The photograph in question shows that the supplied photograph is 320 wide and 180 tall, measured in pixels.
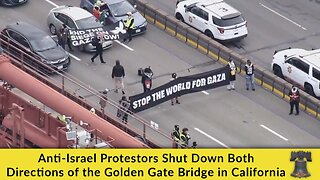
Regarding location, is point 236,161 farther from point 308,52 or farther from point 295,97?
point 308,52

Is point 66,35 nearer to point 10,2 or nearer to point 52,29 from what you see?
point 52,29

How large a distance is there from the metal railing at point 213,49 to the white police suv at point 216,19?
659mm

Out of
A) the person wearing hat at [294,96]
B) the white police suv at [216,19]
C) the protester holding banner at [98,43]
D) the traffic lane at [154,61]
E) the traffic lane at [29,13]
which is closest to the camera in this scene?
the person wearing hat at [294,96]

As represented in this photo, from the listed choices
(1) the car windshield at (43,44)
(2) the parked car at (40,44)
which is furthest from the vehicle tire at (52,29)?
(1) the car windshield at (43,44)

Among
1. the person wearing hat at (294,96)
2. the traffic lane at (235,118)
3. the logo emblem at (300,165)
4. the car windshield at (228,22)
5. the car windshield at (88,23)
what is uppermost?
the logo emblem at (300,165)

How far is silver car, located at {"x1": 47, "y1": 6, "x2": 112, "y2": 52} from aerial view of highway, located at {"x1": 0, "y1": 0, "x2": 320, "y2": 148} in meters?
0.25

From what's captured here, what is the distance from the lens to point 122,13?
186 feet

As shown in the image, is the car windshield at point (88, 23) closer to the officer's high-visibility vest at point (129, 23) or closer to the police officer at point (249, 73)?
the officer's high-visibility vest at point (129, 23)

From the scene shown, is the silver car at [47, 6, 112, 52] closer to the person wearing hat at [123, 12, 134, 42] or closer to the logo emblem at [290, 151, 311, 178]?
the person wearing hat at [123, 12, 134, 42]

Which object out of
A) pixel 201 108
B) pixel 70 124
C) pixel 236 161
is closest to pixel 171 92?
pixel 201 108

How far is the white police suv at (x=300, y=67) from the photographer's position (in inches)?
2052

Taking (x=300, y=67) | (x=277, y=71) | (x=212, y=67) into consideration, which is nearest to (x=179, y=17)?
(x=212, y=67)

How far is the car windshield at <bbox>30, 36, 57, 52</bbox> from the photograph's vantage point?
51375mm

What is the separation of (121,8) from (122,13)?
0.37m
